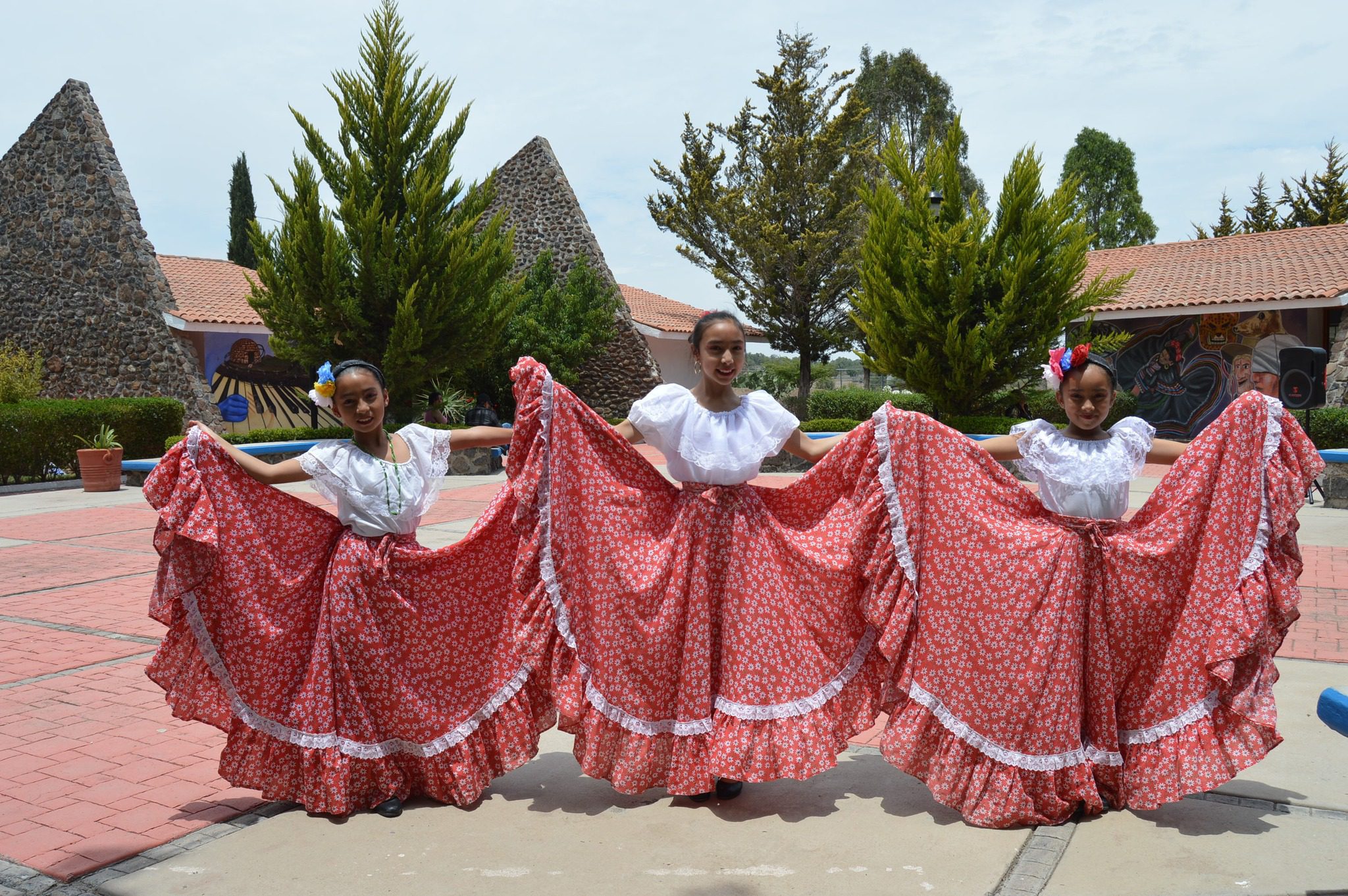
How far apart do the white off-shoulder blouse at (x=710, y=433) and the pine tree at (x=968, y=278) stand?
14.1 m

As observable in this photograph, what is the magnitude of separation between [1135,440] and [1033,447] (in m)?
0.33

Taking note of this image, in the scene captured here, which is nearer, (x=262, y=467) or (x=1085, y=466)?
(x=1085, y=466)

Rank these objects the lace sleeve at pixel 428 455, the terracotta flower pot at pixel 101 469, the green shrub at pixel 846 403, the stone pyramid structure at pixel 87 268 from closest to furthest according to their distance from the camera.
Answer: the lace sleeve at pixel 428 455, the terracotta flower pot at pixel 101 469, the stone pyramid structure at pixel 87 268, the green shrub at pixel 846 403

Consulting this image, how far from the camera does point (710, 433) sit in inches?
147

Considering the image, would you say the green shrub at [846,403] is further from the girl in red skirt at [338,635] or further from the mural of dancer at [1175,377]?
the girl in red skirt at [338,635]

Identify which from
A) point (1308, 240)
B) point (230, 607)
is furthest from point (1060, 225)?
point (230, 607)

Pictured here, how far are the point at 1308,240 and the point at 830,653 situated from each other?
24.6 m

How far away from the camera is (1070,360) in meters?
3.72

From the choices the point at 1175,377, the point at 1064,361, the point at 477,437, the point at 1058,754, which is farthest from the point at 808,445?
the point at 1175,377

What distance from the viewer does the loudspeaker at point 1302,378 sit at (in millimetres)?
13352

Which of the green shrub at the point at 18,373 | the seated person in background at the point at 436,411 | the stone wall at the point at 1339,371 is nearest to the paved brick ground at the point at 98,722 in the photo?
the seated person in background at the point at 436,411

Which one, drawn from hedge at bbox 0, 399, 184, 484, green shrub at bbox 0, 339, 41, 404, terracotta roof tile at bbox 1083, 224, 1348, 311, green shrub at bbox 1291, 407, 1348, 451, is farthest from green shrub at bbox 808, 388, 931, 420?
green shrub at bbox 0, 339, 41, 404

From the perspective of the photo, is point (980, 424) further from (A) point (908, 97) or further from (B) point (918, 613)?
(A) point (908, 97)

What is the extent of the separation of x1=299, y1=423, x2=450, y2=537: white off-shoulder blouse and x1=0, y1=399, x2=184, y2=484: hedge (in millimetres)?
16517
